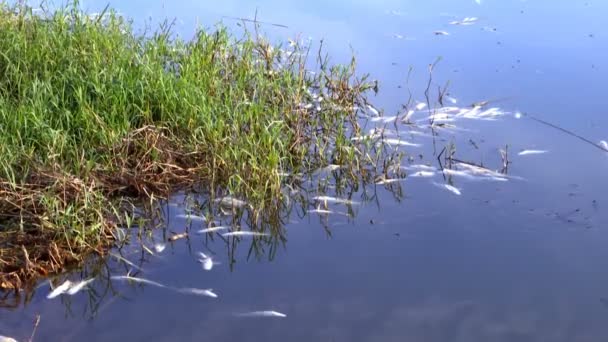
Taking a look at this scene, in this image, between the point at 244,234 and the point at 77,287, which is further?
the point at 244,234

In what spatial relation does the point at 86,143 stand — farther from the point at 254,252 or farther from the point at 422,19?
the point at 422,19

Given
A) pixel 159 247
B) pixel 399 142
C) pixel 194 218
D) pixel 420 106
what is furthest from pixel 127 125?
pixel 420 106

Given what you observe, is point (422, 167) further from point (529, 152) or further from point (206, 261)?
point (206, 261)

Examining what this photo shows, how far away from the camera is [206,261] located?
3941mm

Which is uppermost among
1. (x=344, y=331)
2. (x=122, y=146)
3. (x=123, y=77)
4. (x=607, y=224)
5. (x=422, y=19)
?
(x=422, y=19)

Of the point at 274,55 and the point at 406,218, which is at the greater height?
the point at 274,55

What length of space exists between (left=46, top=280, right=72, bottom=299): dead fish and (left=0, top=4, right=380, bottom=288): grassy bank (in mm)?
114

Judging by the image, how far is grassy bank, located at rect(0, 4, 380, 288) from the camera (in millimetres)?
3918

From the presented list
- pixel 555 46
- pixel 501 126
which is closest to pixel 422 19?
pixel 555 46

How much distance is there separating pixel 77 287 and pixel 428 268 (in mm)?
1618

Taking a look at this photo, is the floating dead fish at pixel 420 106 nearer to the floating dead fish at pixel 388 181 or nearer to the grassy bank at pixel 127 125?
the grassy bank at pixel 127 125

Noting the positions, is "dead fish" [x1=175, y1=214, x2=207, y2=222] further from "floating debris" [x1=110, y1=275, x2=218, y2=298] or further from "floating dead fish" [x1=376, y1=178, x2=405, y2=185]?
"floating dead fish" [x1=376, y1=178, x2=405, y2=185]

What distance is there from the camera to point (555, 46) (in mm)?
7301

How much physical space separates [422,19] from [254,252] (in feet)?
15.5
